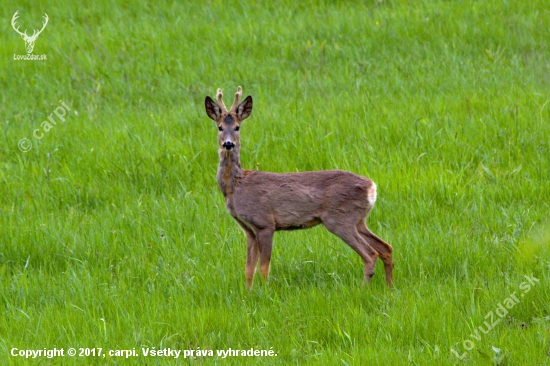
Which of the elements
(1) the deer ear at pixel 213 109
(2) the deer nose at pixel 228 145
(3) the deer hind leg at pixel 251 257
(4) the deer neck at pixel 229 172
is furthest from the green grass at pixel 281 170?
(1) the deer ear at pixel 213 109

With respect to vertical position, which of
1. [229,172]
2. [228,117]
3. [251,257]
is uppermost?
[228,117]

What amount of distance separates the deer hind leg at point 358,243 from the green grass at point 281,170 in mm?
172

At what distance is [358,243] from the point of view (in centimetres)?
656

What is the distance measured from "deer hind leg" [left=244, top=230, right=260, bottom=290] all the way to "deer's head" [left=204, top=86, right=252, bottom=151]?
767 mm

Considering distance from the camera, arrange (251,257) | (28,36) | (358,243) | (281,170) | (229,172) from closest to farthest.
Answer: (358,243)
(251,257)
(229,172)
(281,170)
(28,36)

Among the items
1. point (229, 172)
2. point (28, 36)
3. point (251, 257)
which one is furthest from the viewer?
point (28, 36)

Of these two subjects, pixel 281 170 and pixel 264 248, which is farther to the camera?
pixel 281 170

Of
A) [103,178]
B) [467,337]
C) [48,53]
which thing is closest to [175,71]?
[48,53]

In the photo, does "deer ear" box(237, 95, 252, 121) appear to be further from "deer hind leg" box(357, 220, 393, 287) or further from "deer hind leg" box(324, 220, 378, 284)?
"deer hind leg" box(357, 220, 393, 287)

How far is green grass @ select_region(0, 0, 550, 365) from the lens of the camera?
229 inches

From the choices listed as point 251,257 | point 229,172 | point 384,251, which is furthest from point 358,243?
point 229,172

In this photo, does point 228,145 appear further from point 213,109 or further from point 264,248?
point 264,248

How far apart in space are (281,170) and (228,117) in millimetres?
2094

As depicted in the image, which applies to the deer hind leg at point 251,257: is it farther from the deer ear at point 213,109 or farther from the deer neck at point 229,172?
the deer ear at point 213,109
